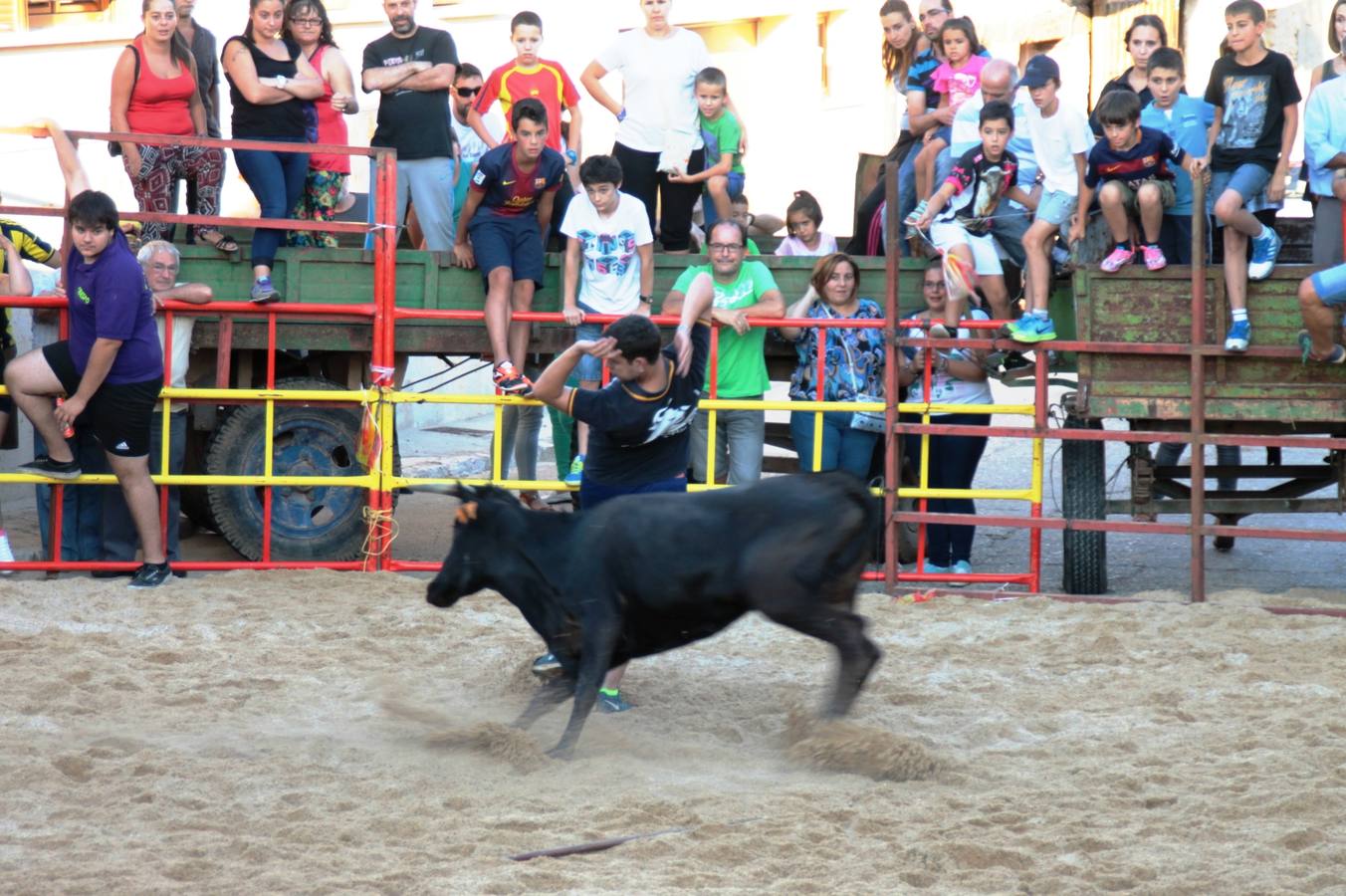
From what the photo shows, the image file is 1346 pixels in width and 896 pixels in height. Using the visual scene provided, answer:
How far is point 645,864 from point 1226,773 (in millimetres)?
2226

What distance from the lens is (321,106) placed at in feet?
31.8

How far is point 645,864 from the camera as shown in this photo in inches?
186

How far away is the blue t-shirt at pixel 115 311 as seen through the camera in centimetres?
811

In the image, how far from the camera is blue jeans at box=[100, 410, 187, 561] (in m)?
8.88

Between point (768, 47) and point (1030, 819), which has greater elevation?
point (768, 47)

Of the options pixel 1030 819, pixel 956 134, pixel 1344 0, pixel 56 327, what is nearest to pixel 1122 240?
pixel 956 134

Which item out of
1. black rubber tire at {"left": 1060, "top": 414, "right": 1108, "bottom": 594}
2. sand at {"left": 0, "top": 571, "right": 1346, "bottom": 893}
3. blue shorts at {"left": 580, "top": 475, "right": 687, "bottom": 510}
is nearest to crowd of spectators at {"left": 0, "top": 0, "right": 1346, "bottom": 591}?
black rubber tire at {"left": 1060, "top": 414, "right": 1108, "bottom": 594}

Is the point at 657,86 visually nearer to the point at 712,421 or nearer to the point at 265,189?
the point at 712,421

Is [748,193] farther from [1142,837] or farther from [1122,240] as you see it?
[1142,837]

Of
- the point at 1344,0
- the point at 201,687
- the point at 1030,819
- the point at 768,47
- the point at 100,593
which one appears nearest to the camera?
the point at 1030,819

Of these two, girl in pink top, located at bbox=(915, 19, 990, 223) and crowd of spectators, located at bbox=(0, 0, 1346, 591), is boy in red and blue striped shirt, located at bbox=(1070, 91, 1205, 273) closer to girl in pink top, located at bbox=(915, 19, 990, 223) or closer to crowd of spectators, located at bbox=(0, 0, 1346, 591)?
crowd of spectators, located at bbox=(0, 0, 1346, 591)

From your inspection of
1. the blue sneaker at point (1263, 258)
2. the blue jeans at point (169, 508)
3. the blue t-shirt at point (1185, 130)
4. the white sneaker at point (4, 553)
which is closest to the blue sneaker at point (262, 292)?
the blue jeans at point (169, 508)

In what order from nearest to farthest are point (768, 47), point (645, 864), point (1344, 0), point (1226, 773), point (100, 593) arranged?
point (645, 864), point (1226, 773), point (100, 593), point (1344, 0), point (768, 47)

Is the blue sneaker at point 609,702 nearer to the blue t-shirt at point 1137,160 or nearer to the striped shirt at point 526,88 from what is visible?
the blue t-shirt at point 1137,160
